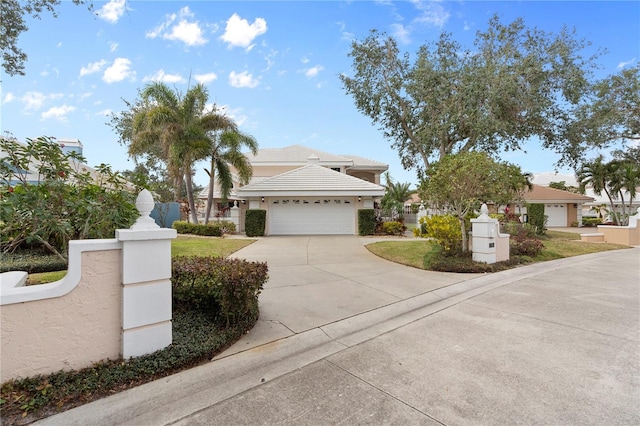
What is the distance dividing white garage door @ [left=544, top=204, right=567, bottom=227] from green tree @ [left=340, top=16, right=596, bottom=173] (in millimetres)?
7995

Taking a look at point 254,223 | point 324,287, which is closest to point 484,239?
point 324,287

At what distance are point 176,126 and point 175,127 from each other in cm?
7

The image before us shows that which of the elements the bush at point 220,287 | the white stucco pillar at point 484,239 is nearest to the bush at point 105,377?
the bush at point 220,287

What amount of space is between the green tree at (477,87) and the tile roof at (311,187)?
17.2 ft

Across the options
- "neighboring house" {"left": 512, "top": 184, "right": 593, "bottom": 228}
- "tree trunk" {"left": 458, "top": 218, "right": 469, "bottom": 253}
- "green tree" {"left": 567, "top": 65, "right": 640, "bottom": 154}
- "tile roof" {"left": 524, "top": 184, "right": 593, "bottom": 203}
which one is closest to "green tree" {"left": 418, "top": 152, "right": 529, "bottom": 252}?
"tree trunk" {"left": 458, "top": 218, "right": 469, "bottom": 253}

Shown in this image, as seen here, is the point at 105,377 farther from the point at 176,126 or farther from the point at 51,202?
the point at 176,126

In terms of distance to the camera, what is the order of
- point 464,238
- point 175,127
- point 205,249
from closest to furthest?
point 464,238 → point 205,249 → point 175,127

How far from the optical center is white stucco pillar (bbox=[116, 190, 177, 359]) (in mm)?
3023

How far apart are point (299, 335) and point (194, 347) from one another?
4.22 feet

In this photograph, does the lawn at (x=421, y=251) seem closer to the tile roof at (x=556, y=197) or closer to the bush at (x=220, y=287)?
the bush at (x=220, y=287)

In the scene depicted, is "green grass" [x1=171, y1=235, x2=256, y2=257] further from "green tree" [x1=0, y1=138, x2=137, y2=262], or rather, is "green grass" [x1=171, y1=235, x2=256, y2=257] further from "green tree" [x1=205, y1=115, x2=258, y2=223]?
"green tree" [x1=205, y1=115, x2=258, y2=223]

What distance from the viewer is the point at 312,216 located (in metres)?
Result: 17.6

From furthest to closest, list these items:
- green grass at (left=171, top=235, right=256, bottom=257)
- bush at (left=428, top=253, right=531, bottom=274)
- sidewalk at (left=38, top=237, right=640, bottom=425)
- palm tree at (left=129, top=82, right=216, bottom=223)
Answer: palm tree at (left=129, top=82, right=216, bottom=223)
green grass at (left=171, top=235, right=256, bottom=257)
bush at (left=428, top=253, right=531, bottom=274)
sidewalk at (left=38, top=237, right=640, bottom=425)

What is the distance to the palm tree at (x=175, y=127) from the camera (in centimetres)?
1542
